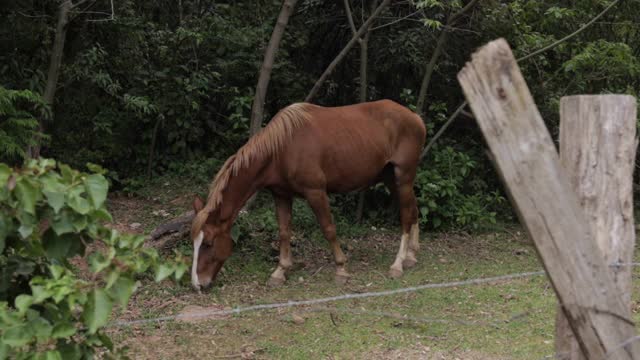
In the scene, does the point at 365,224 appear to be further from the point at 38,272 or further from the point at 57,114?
the point at 38,272

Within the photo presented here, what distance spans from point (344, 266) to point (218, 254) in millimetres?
1296

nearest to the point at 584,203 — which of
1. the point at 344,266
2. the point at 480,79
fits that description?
the point at 480,79

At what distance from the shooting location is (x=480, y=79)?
200cm

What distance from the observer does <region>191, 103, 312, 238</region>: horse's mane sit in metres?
6.26

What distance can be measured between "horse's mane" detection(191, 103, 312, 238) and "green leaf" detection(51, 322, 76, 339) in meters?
4.07

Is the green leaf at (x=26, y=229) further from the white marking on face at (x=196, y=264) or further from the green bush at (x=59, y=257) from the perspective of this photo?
the white marking on face at (x=196, y=264)

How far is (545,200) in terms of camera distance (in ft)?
6.63

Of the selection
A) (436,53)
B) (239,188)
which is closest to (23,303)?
(239,188)

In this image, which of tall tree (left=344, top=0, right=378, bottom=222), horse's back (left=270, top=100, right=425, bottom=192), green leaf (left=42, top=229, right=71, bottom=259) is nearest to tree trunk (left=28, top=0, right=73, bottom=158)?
horse's back (left=270, top=100, right=425, bottom=192)

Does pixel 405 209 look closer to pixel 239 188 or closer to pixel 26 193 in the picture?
pixel 239 188

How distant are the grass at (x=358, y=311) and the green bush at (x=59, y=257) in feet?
5.90

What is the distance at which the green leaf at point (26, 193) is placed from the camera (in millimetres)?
2029

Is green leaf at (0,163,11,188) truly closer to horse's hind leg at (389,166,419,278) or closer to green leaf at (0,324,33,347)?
green leaf at (0,324,33,347)

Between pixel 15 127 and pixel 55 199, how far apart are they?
467cm
